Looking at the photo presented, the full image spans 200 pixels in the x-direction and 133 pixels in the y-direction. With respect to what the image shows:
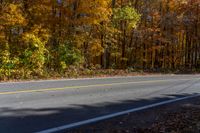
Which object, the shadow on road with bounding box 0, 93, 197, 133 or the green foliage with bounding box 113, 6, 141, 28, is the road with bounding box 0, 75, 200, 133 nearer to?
the shadow on road with bounding box 0, 93, 197, 133

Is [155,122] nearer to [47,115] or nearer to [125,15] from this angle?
[47,115]

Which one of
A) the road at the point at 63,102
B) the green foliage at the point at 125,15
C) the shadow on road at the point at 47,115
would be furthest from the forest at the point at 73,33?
the shadow on road at the point at 47,115

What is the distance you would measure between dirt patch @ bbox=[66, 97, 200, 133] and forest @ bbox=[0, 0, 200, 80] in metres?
10.5

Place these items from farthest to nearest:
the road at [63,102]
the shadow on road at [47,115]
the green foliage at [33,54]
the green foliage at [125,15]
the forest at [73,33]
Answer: the green foliage at [125,15] < the forest at [73,33] < the green foliage at [33,54] < the road at [63,102] < the shadow on road at [47,115]

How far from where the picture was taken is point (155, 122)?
9.75 metres

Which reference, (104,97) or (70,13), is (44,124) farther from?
(70,13)


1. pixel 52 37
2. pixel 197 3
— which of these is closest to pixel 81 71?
pixel 52 37

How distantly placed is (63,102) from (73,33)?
16142 millimetres

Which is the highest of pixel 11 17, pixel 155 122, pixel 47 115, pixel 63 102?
pixel 11 17

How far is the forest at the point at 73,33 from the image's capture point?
23.1 meters

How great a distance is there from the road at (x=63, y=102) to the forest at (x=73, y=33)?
5.73m

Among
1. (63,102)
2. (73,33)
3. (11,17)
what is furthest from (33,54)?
(63,102)

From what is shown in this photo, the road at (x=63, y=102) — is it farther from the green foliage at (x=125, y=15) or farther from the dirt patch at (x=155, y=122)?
the green foliage at (x=125, y=15)

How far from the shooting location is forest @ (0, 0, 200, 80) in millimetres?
23062
